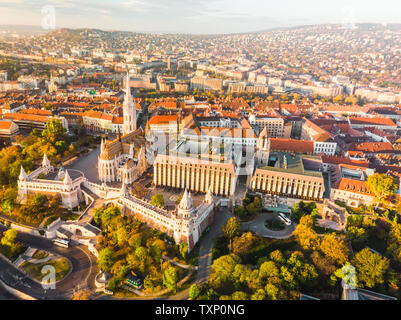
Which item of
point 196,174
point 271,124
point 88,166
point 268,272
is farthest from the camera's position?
point 271,124

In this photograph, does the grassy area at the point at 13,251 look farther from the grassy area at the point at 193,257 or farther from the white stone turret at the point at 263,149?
the white stone turret at the point at 263,149

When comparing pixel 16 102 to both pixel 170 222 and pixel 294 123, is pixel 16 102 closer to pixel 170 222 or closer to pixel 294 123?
pixel 170 222

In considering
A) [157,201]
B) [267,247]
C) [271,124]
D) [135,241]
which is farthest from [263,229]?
[271,124]

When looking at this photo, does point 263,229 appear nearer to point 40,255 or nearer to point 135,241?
point 135,241

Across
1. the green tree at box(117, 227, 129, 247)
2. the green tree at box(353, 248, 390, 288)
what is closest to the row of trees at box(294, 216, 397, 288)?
the green tree at box(353, 248, 390, 288)

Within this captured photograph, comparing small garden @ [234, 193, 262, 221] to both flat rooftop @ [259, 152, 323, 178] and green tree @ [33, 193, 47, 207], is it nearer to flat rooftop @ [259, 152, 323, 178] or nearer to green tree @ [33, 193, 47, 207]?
flat rooftop @ [259, 152, 323, 178]

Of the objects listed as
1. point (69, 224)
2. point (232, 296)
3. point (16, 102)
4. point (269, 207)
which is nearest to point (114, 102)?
point (16, 102)
